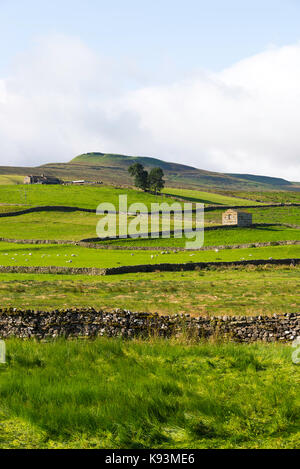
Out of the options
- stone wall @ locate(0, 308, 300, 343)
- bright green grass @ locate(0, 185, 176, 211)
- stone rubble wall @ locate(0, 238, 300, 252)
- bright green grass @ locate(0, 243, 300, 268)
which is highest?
bright green grass @ locate(0, 185, 176, 211)

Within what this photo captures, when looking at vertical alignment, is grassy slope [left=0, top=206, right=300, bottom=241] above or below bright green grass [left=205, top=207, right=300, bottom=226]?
below

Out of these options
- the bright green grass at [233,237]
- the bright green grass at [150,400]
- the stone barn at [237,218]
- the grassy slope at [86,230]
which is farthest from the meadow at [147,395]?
the stone barn at [237,218]

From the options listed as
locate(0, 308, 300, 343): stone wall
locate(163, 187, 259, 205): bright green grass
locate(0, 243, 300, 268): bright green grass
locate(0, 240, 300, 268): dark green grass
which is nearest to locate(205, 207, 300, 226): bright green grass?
locate(163, 187, 259, 205): bright green grass

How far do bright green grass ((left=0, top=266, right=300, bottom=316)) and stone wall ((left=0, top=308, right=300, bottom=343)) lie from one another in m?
6.15

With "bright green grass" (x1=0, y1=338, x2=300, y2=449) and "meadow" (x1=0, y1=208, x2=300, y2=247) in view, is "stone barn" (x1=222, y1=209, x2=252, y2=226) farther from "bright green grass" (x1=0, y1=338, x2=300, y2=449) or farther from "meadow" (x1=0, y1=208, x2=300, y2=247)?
"bright green grass" (x1=0, y1=338, x2=300, y2=449)

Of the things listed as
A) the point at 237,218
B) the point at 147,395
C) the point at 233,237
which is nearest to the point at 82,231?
the point at 233,237

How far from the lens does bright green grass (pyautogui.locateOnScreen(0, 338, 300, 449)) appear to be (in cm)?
745

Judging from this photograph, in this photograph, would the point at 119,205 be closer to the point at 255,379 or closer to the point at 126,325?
the point at 126,325

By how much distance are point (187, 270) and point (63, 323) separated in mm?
31338

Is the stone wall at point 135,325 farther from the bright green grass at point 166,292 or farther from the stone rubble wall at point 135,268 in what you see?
the stone rubble wall at point 135,268

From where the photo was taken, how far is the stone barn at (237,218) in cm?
9025

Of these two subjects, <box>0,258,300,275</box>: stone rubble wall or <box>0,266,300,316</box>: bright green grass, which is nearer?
<box>0,266,300,316</box>: bright green grass

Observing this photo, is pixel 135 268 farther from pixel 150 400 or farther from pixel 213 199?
pixel 213 199

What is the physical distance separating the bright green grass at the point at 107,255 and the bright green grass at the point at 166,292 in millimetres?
6566
